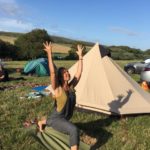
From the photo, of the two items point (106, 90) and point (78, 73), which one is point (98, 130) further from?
point (106, 90)

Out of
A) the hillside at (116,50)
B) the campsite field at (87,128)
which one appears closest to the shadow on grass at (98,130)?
the campsite field at (87,128)

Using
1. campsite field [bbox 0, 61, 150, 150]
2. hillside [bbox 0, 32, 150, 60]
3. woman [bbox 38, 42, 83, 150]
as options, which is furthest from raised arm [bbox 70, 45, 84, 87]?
hillside [bbox 0, 32, 150, 60]

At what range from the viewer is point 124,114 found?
1141cm

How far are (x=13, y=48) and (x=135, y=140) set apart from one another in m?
69.4

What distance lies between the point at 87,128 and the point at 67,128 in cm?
236

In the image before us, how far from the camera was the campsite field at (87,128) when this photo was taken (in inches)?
343

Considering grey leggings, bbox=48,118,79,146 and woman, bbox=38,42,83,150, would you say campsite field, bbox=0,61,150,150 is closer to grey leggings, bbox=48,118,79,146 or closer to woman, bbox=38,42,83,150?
grey leggings, bbox=48,118,79,146

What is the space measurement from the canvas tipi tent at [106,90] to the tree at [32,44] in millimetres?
66013

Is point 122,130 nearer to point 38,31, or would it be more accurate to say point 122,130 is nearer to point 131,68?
point 131,68

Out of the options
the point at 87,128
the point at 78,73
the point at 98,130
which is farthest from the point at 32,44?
the point at 78,73

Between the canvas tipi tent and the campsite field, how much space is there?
0.92 ft

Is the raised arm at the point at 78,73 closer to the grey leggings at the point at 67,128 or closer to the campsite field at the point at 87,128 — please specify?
the grey leggings at the point at 67,128

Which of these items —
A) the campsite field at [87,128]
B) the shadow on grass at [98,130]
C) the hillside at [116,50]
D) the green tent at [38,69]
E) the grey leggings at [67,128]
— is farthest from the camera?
the hillside at [116,50]

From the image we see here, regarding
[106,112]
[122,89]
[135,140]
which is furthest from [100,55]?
[135,140]
